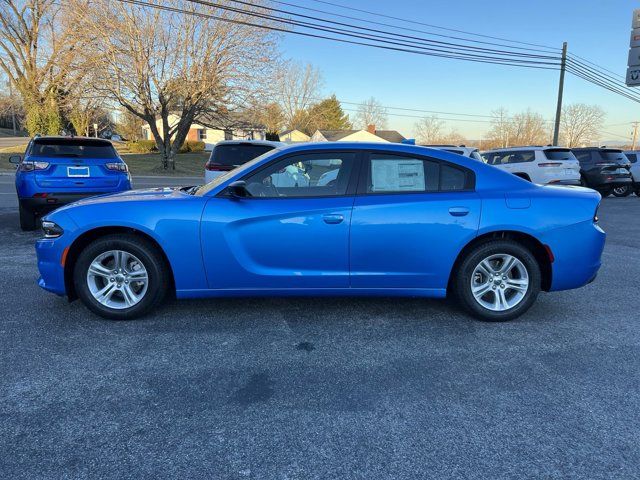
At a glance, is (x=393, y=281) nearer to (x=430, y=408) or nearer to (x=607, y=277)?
(x=430, y=408)

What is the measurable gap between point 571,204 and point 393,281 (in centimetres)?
166

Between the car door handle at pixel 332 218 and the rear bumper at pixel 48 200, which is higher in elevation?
the car door handle at pixel 332 218

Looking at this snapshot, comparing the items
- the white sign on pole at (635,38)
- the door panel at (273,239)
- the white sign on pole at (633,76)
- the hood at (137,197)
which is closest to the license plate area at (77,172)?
the hood at (137,197)

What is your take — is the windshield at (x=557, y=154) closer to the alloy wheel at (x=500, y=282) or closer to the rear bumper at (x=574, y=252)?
the rear bumper at (x=574, y=252)

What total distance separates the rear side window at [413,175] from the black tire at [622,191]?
15.6 meters

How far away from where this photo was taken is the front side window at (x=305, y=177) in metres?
3.90

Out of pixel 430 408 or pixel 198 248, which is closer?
pixel 430 408

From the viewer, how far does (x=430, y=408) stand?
2.70 meters

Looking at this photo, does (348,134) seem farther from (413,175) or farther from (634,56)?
(413,175)

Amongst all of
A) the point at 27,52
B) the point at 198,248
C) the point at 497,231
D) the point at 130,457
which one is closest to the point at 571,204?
the point at 497,231

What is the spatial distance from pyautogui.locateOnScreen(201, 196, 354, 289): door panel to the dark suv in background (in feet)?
48.2

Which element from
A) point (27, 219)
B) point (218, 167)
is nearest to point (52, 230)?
point (27, 219)

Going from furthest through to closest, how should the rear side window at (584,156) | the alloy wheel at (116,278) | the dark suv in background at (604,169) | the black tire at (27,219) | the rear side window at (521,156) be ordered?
1. the rear side window at (584,156)
2. the dark suv in background at (604,169)
3. the rear side window at (521,156)
4. the black tire at (27,219)
5. the alloy wheel at (116,278)

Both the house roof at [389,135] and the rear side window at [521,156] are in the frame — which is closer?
the rear side window at [521,156]
